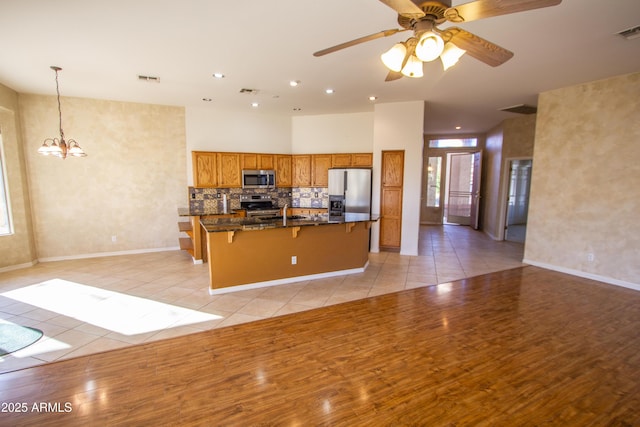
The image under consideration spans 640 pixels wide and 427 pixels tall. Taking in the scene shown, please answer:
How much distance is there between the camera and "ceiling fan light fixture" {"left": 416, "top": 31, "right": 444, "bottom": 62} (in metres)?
1.81

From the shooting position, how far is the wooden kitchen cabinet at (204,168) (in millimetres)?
6148

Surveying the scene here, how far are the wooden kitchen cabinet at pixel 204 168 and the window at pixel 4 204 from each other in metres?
2.91

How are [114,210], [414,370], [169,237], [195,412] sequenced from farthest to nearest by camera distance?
[169,237], [114,210], [414,370], [195,412]

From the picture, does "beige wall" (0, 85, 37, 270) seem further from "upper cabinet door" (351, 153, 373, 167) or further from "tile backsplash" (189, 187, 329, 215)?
"upper cabinet door" (351, 153, 373, 167)

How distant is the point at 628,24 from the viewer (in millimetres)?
2758

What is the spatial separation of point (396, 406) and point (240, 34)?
3592mm

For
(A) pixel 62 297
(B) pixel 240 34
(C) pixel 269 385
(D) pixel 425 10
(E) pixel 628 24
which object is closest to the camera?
(D) pixel 425 10

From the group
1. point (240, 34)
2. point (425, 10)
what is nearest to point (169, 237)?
point (240, 34)

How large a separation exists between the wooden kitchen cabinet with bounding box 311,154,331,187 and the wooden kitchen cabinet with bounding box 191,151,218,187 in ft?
7.12

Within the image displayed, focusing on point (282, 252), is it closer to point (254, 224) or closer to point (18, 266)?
point (254, 224)

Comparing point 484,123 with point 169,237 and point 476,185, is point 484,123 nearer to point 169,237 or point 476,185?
point 476,185

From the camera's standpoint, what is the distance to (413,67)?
228cm

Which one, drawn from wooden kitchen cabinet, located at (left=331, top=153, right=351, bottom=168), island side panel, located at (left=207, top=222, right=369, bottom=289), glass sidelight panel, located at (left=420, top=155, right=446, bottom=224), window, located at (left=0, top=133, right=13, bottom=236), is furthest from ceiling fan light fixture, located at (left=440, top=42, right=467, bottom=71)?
glass sidelight panel, located at (left=420, top=155, right=446, bottom=224)

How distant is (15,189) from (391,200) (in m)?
6.83
